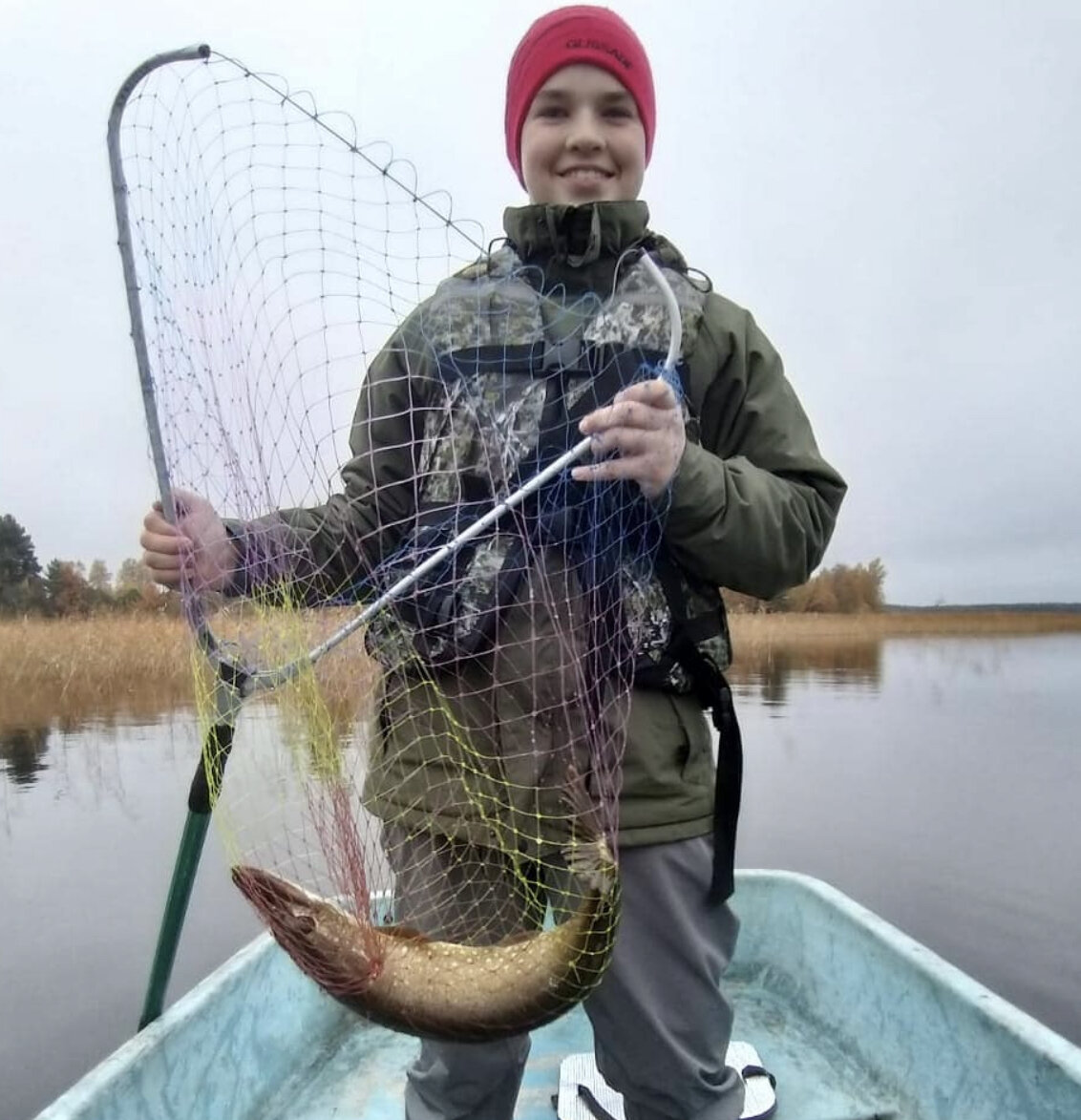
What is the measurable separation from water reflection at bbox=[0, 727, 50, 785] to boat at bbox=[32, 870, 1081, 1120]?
118 inches

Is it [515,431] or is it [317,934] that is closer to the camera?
[317,934]

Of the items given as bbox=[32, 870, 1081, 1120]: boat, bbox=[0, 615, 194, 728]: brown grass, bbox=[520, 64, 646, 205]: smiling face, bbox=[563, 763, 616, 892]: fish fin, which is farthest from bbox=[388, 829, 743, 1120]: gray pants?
bbox=[0, 615, 194, 728]: brown grass

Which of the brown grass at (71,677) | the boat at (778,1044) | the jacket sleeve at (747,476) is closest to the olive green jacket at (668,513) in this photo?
the jacket sleeve at (747,476)

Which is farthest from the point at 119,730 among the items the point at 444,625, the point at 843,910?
the point at 444,625

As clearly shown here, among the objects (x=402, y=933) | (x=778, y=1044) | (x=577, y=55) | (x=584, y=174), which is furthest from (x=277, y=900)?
(x=778, y=1044)

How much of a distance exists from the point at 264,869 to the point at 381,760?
30 centimetres

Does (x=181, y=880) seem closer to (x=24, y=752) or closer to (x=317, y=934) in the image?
(x=317, y=934)

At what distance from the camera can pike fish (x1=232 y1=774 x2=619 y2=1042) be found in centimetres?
104

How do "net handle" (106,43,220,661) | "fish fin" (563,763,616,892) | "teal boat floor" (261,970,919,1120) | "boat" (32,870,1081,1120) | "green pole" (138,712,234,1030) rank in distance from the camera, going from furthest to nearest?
"teal boat floor" (261,970,919,1120) → "boat" (32,870,1081,1120) → "green pole" (138,712,234,1030) → "net handle" (106,43,220,661) → "fish fin" (563,763,616,892)

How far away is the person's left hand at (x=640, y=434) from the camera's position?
1121mm

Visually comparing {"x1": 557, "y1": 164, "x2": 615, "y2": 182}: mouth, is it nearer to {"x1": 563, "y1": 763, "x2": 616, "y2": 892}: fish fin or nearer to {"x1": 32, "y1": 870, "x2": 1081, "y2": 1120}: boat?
{"x1": 563, "y1": 763, "x2": 616, "y2": 892}: fish fin

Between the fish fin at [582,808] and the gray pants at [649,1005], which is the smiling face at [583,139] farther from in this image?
the gray pants at [649,1005]

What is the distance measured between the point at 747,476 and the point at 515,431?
Answer: 33 centimetres

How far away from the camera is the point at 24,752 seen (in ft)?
16.6
